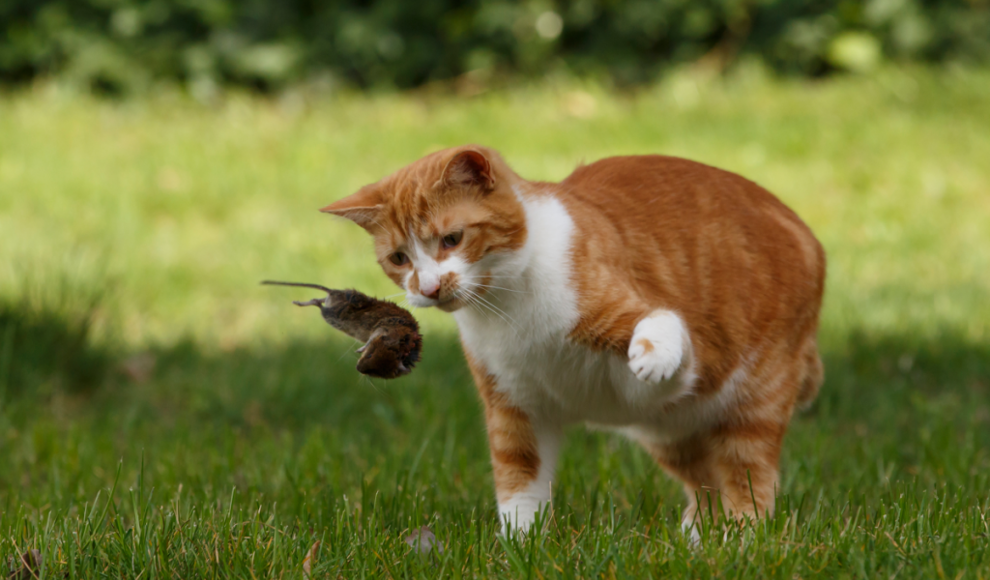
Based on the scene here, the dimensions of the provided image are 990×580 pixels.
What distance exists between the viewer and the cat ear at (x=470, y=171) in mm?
2232

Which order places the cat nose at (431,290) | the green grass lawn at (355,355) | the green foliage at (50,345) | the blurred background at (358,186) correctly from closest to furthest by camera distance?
the green grass lawn at (355,355)
the cat nose at (431,290)
the blurred background at (358,186)
the green foliage at (50,345)

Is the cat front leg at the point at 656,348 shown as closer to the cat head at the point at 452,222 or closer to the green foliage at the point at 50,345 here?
the cat head at the point at 452,222

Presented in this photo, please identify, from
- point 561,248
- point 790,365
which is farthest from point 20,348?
point 790,365

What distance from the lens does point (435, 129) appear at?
644cm

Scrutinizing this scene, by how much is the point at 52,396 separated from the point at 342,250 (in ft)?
6.05

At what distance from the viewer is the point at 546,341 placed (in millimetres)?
2248

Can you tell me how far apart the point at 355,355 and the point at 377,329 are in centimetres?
62

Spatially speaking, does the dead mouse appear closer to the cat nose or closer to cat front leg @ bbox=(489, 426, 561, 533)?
the cat nose

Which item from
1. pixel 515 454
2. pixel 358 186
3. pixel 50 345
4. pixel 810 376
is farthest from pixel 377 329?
pixel 358 186

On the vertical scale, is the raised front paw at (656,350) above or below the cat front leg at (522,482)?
above

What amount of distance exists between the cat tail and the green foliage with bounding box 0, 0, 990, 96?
488cm

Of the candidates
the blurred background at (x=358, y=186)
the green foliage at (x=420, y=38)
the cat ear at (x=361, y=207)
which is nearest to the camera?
the cat ear at (x=361, y=207)

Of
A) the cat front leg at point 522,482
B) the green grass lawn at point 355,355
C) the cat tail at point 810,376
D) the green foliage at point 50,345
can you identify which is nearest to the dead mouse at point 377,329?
the green grass lawn at point 355,355

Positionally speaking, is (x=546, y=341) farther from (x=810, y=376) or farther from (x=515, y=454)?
(x=810, y=376)
